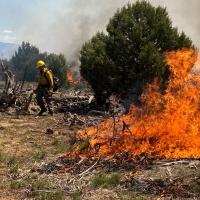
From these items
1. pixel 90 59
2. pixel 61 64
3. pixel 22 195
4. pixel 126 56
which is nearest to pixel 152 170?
pixel 22 195

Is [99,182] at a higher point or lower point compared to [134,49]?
lower

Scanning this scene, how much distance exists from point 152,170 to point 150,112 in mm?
7227

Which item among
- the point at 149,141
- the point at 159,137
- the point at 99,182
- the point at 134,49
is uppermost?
the point at 134,49

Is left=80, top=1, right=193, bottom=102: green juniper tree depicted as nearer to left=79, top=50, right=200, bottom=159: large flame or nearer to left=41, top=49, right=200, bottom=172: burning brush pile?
left=79, top=50, right=200, bottom=159: large flame

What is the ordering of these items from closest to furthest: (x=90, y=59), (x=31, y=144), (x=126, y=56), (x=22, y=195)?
(x=22, y=195) < (x=31, y=144) < (x=126, y=56) < (x=90, y=59)

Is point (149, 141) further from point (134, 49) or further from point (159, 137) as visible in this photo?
point (134, 49)

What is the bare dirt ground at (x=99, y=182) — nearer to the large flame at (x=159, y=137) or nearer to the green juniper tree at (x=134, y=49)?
the large flame at (x=159, y=137)

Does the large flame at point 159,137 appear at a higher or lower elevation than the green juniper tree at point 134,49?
lower

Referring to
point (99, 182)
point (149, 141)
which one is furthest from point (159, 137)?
point (99, 182)

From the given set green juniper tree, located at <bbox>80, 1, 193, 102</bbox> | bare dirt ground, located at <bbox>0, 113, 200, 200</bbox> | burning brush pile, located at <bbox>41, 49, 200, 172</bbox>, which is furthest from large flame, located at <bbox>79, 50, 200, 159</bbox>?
green juniper tree, located at <bbox>80, 1, 193, 102</bbox>

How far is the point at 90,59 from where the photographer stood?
25.9 m

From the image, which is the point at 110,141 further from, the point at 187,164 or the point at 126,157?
the point at 187,164

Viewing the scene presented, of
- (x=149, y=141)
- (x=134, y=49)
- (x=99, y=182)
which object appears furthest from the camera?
(x=134, y=49)

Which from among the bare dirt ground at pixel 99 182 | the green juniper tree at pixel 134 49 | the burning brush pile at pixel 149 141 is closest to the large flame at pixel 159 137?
the burning brush pile at pixel 149 141
